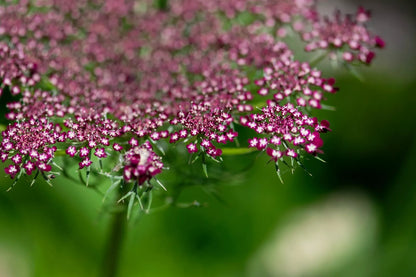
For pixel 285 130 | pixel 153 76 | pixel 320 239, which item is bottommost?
pixel 285 130

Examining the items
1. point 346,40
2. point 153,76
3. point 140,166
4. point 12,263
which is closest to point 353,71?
point 346,40

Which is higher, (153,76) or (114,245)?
(153,76)

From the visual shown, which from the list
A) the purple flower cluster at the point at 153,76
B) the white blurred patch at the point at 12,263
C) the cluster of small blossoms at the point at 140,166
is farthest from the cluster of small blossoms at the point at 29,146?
the white blurred patch at the point at 12,263

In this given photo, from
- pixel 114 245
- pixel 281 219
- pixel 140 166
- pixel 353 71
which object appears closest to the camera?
pixel 140 166

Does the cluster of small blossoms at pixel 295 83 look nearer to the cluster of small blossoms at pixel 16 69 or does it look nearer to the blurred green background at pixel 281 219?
the blurred green background at pixel 281 219

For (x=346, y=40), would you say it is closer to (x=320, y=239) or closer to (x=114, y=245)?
(x=114, y=245)

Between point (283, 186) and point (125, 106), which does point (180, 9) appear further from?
point (283, 186)

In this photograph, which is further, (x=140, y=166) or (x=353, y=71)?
(x=353, y=71)

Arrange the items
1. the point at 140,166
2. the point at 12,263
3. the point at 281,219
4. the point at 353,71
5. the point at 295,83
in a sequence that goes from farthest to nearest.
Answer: the point at 281,219 → the point at 12,263 → the point at 353,71 → the point at 295,83 → the point at 140,166
